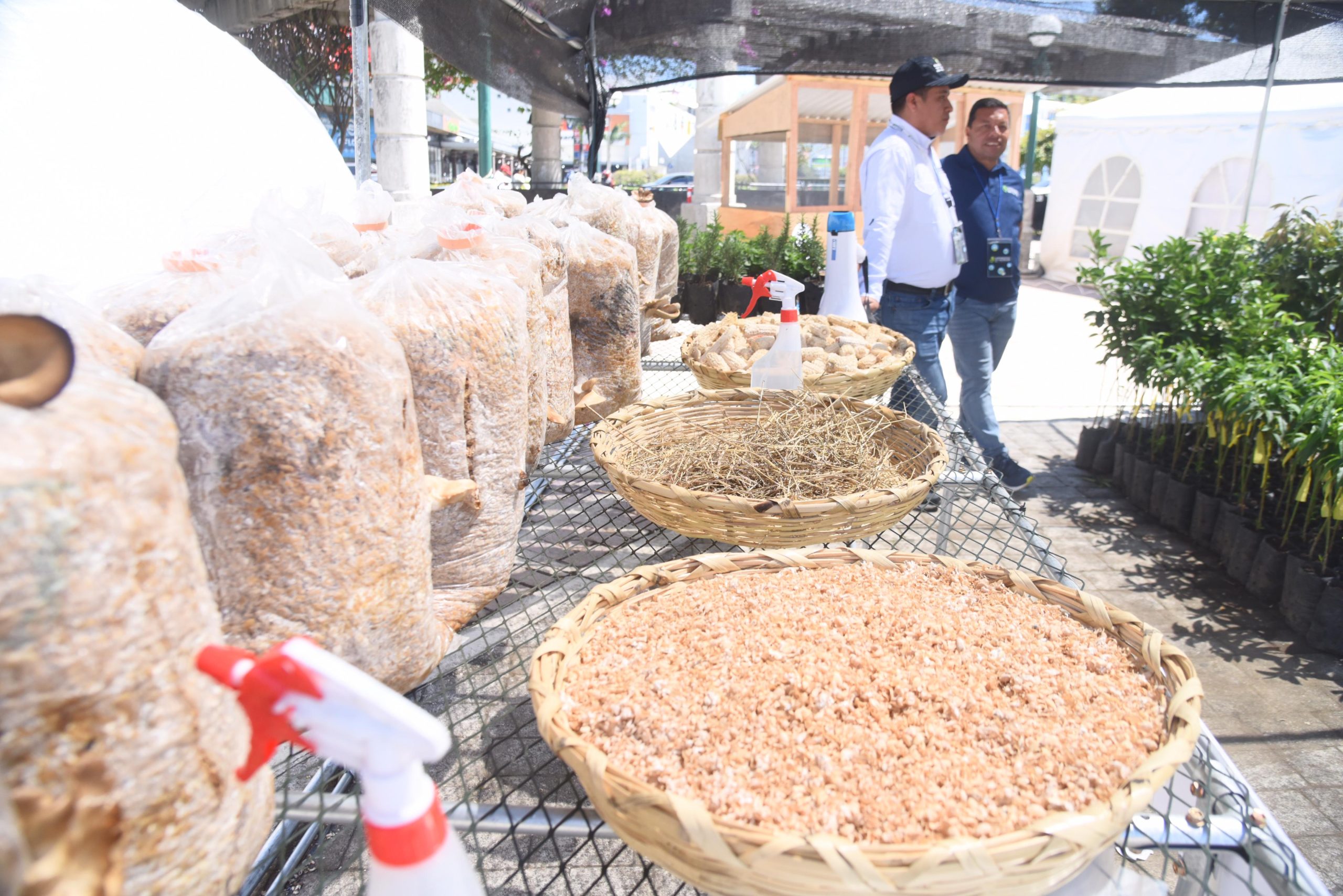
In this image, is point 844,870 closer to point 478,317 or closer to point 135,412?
point 135,412

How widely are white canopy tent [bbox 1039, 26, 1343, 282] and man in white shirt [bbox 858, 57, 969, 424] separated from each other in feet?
13.2

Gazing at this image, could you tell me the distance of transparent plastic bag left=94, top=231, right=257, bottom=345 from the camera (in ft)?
A: 3.24

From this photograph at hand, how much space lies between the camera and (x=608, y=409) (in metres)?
2.22

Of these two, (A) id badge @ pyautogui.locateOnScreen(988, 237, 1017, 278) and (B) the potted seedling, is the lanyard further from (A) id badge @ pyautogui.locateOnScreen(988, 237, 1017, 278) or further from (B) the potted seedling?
(B) the potted seedling

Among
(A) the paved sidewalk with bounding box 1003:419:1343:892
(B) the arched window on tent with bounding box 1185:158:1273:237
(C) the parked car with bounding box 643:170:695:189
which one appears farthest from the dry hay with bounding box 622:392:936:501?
(C) the parked car with bounding box 643:170:695:189

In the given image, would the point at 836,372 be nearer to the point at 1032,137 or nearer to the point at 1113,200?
the point at 1113,200

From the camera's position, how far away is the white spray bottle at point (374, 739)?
0.49m

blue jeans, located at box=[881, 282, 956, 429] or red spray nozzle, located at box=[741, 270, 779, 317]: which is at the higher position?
red spray nozzle, located at box=[741, 270, 779, 317]

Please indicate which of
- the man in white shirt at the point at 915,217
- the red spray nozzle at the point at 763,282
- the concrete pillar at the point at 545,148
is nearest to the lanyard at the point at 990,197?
the man in white shirt at the point at 915,217

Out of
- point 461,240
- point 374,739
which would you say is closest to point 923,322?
point 461,240

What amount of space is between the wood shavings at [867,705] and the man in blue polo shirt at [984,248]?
256 centimetres

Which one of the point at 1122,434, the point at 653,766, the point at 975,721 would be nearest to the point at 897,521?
the point at 975,721

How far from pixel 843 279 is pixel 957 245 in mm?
527

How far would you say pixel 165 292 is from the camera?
104 centimetres
